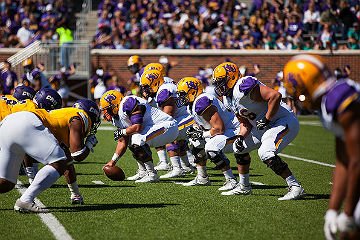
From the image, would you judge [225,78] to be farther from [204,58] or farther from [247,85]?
[204,58]

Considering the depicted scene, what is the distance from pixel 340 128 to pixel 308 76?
500 mm

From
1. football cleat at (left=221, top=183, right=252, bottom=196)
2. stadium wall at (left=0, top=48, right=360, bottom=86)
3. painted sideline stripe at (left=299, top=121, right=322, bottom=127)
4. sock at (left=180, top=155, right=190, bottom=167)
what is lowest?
painted sideline stripe at (left=299, top=121, right=322, bottom=127)

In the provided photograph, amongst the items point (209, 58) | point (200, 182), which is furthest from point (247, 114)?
point (209, 58)

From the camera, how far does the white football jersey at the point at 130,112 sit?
10.5 m

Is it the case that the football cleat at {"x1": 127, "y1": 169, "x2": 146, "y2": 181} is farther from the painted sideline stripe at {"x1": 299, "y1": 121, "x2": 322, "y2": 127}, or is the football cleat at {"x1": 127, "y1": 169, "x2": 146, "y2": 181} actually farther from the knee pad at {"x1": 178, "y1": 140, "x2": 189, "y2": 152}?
the painted sideline stripe at {"x1": 299, "y1": 121, "x2": 322, "y2": 127}

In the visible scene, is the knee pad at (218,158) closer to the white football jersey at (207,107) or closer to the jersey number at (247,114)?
the white football jersey at (207,107)

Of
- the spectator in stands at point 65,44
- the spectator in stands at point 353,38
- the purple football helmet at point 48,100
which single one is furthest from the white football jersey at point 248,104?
the spectator in stands at point 353,38

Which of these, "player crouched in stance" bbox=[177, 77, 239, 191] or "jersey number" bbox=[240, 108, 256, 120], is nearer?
"jersey number" bbox=[240, 108, 256, 120]

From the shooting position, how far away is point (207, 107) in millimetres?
9883

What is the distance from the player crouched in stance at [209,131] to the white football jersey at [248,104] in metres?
0.56

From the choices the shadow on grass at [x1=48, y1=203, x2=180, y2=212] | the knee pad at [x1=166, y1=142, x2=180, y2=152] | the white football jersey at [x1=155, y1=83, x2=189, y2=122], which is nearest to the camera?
the shadow on grass at [x1=48, y1=203, x2=180, y2=212]

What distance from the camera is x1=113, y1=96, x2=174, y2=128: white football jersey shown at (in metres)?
10.5

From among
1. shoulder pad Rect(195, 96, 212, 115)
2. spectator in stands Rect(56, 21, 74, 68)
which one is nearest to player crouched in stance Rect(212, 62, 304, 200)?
shoulder pad Rect(195, 96, 212, 115)

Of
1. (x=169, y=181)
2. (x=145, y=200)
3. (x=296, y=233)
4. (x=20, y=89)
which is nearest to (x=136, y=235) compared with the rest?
(x=296, y=233)
